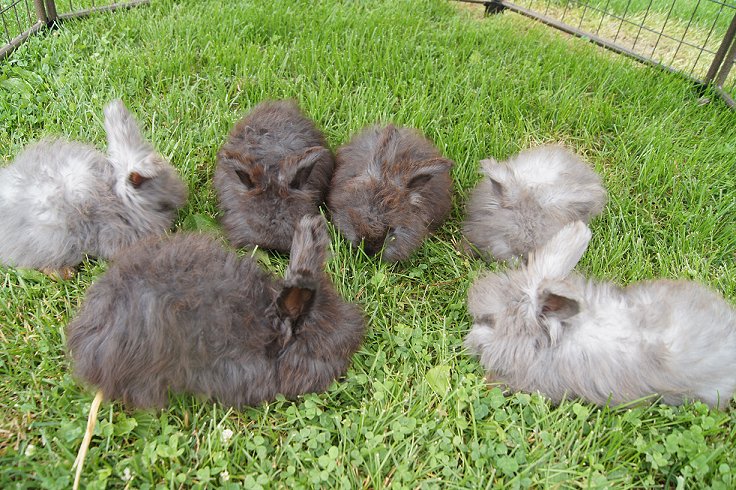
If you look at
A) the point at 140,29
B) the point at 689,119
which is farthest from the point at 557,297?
the point at 140,29

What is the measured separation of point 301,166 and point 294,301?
1159mm

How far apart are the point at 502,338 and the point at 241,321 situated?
1483 mm

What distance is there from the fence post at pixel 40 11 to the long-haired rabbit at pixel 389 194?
3.58m

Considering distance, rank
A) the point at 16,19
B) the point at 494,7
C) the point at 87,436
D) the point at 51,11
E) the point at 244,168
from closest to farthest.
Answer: the point at 87,436, the point at 244,168, the point at 51,11, the point at 16,19, the point at 494,7

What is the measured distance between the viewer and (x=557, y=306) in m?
2.98

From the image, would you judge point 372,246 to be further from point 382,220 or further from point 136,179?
point 136,179

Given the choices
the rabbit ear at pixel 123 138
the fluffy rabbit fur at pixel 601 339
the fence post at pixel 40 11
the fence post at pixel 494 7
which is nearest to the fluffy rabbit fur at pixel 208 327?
the rabbit ear at pixel 123 138

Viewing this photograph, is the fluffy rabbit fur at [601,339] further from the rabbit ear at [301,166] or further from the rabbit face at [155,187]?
the rabbit face at [155,187]

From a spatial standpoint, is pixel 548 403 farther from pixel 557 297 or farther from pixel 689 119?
pixel 689 119

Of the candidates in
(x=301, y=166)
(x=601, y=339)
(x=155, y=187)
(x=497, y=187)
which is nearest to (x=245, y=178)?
(x=301, y=166)

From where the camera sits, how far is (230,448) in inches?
110

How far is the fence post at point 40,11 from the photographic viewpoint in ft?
17.2

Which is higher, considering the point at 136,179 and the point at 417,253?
the point at 136,179

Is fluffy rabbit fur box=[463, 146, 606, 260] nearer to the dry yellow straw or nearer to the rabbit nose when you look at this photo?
the rabbit nose
